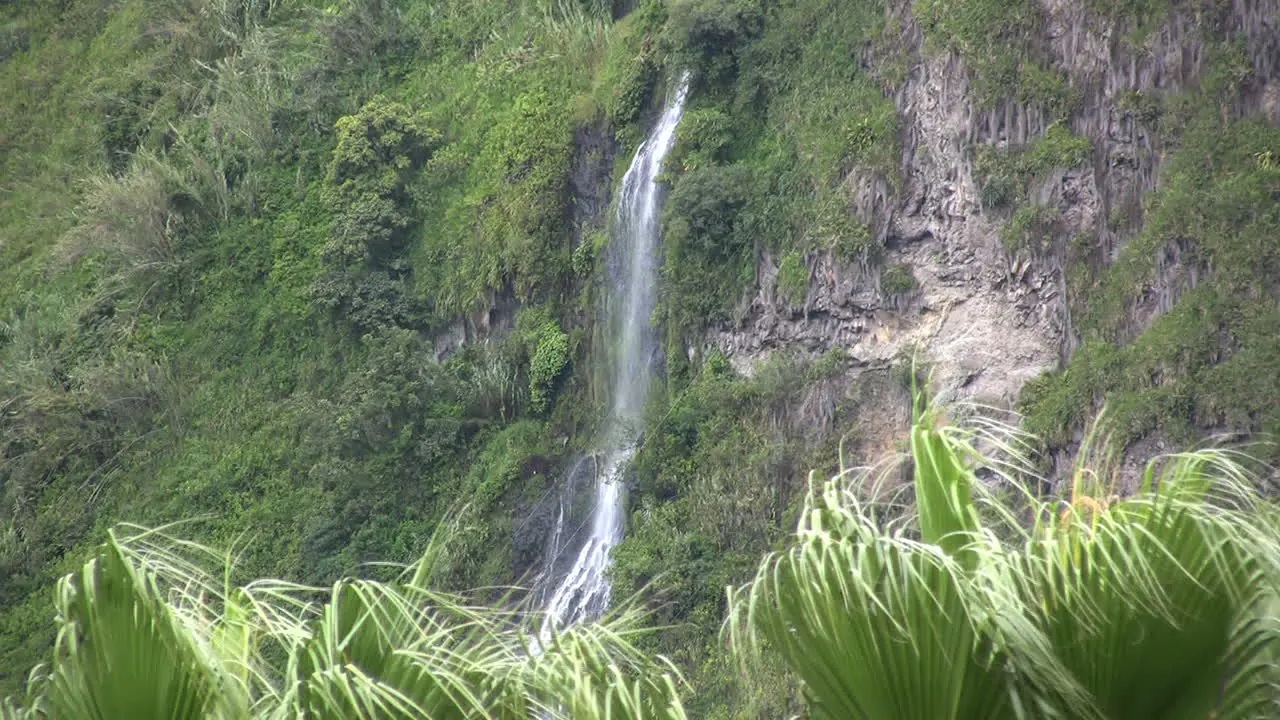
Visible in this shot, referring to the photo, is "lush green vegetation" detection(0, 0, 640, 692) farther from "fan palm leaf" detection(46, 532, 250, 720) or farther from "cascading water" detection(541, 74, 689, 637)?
"fan palm leaf" detection(46, 532, 250, 720)

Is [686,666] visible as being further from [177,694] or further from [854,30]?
[177,694]

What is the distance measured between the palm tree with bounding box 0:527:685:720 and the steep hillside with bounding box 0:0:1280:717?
22.8 feet

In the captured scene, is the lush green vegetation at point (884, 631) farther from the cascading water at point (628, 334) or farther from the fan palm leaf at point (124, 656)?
the cascading water at point (628, 334)

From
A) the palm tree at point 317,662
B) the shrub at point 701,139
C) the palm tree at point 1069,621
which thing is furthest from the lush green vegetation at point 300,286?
the palm tree at point 1069,621

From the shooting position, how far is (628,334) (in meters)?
23.3

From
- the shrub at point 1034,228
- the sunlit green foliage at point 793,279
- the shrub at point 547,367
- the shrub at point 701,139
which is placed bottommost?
the shrub at point 547,367

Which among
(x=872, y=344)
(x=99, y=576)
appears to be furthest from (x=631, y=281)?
(x=99, y=576)

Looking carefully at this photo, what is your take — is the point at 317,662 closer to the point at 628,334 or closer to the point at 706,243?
the point at 706,243

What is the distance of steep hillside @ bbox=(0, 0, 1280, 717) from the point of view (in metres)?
16.5

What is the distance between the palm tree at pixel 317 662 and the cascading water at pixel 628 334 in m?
17.2

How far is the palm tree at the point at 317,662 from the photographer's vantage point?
12.5 feet

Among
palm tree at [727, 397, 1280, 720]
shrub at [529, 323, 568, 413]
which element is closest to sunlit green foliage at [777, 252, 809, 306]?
shrub at [529, 323, 568, 413]

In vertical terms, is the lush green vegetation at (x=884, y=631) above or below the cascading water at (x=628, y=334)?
above

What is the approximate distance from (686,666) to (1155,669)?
15377 millimetres
